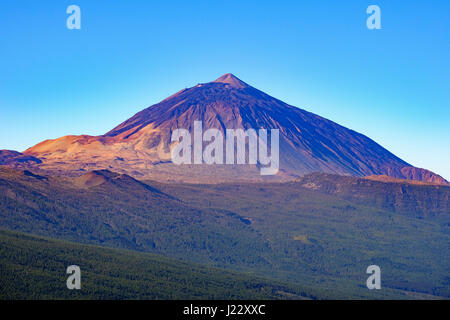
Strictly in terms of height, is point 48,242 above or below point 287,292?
above
